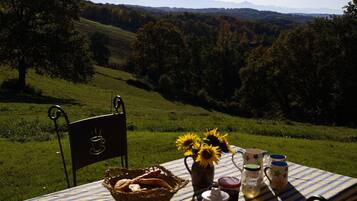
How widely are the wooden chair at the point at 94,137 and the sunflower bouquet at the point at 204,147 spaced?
4.45 feet

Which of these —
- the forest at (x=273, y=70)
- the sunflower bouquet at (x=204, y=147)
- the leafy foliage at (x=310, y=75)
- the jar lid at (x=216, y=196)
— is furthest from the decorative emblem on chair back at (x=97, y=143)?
the forest at (x=273, y=70)

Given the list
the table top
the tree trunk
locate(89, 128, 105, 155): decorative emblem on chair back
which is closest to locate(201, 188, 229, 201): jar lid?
the table top

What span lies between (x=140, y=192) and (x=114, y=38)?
90.3 metres

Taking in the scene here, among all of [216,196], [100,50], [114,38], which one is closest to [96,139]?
[216,196]

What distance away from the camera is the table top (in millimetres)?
3484

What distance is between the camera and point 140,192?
2801 millimetres

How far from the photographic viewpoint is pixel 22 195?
7383 millimetres

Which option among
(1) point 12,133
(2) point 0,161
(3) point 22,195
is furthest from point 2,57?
(3) point 22,195

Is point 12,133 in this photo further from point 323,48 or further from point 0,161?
point 323,48

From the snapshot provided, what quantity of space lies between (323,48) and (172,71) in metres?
21.4

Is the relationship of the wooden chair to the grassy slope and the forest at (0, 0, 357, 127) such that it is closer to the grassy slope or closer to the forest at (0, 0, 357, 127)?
the forest at (0, 0, 357, 127)

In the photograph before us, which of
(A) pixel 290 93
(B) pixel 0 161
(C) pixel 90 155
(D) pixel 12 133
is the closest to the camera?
(C) pixel 90 155

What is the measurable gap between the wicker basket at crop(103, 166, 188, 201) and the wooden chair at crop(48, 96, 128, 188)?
110 centimetres

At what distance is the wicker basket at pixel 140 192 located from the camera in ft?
9.20
